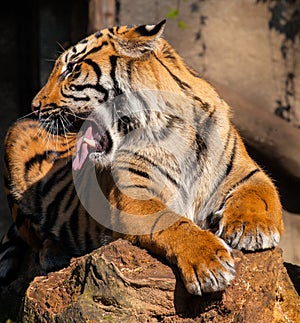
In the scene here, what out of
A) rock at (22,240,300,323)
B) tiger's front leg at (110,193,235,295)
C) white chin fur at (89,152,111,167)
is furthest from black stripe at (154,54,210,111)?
rock at (22,240,300,323)

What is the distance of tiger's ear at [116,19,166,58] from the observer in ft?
11.6

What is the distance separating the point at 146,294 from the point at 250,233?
48 cm

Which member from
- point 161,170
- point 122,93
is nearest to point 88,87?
point 122,93

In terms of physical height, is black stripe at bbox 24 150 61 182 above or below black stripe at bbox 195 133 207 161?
below

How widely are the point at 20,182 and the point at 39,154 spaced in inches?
8.5

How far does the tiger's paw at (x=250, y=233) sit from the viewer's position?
3.00 m

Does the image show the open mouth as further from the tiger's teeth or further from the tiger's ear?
the tiger's ear

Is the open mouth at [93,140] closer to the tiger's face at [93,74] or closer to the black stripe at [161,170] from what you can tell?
the tiger's face at [93,74]

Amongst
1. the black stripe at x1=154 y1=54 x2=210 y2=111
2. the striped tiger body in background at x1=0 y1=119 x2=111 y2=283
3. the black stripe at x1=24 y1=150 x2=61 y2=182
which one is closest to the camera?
the black stripe at x1=154 y1=54 x2=210 y2=111

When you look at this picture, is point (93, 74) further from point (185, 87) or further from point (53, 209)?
point (53, 209)

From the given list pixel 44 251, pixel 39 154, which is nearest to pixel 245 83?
pixel 39 154

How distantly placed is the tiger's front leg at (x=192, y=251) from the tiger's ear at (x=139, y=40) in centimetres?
79

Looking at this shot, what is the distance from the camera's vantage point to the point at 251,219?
10.1 ft

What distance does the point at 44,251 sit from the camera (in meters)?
4.42
